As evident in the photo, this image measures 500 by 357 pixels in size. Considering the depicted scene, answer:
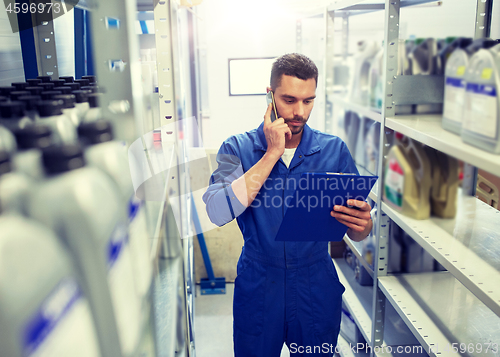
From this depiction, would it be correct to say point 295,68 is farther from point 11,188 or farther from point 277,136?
point 11,188

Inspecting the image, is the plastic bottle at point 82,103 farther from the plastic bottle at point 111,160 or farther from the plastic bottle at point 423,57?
the plastic bottle at point 423,57

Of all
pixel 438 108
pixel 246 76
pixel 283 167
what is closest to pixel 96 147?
pixel 283 167

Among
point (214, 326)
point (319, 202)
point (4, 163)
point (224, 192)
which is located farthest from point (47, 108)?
point (214, 326)

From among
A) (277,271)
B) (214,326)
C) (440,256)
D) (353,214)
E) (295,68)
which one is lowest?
→ (214,326)

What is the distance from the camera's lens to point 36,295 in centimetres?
24

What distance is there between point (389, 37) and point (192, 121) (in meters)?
2.59

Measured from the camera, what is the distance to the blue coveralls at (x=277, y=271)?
161cm

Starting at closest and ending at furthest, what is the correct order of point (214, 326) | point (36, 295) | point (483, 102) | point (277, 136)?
point (36, 295)
point (483, 102)
point (277, 136)
point (214, 326)

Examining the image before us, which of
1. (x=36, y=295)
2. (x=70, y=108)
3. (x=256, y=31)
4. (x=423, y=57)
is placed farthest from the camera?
(x=256, y=31)

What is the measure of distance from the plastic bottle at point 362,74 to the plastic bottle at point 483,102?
1202 millimetres

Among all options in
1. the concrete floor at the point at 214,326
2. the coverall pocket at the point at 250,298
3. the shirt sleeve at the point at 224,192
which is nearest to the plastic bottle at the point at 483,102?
the shirt sleeve at the point at 224,192

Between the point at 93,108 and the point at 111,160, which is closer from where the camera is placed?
the point at 111,160

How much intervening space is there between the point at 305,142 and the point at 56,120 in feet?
4.43

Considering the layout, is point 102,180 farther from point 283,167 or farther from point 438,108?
point 438,108
